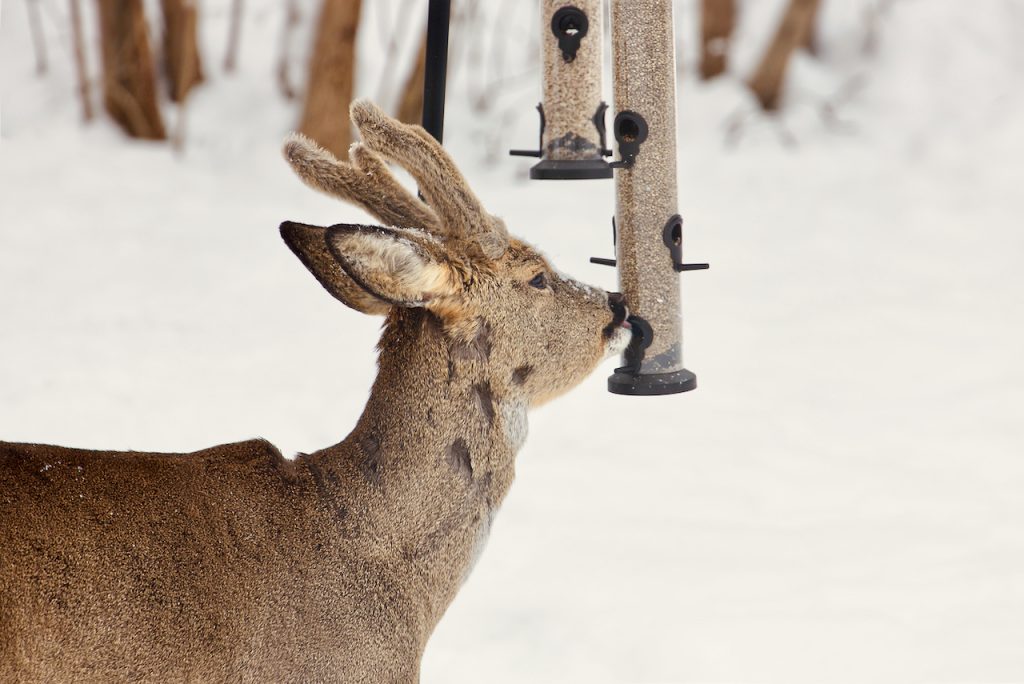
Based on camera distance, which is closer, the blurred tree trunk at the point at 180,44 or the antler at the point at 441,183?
the antler at the point at 441,183

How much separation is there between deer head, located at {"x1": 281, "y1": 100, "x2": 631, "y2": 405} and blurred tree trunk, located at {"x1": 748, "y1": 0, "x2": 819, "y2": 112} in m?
8.73

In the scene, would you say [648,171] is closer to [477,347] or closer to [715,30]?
[477,347]

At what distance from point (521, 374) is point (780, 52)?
9.14 meters

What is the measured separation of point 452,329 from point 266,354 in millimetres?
4638

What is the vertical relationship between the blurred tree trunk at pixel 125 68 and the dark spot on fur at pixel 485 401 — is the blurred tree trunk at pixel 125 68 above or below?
above

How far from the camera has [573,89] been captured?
577 cm

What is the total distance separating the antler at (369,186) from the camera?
152 inches

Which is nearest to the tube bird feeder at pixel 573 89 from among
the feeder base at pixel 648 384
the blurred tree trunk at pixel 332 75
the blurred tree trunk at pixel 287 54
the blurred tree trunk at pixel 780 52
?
the feeder base at pixel 648 384

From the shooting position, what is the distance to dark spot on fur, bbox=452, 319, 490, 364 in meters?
3.65

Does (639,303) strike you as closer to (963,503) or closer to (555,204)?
(963,503)

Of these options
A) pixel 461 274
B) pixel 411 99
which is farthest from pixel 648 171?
pixel 411 99

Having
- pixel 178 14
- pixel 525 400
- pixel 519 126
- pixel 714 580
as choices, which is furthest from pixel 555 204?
pixel 525 400

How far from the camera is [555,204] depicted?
419 inches

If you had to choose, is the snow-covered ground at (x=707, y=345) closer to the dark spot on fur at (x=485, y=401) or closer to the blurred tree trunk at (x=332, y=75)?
the blurred tree trunk at (x=332, y=75)
